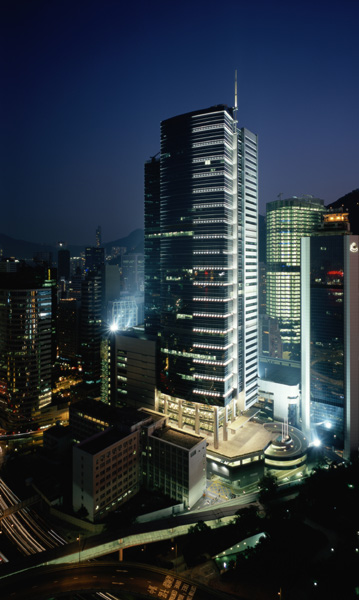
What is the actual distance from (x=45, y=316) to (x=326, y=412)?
198 ft

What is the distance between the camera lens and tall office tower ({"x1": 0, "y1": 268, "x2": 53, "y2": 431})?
3014 inches

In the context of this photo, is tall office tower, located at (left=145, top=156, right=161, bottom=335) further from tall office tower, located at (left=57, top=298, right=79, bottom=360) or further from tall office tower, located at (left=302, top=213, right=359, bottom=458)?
tall office tower, located at (left=57, top=298, right=79, bottom=360)

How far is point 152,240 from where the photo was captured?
88125mm

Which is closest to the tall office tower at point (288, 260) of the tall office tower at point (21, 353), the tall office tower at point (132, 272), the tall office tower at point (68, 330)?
the tall office tower at point (68, 330)

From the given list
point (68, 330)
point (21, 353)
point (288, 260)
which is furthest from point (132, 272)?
point (21, 353)

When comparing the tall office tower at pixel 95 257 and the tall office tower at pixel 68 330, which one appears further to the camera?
the tall office tower at pixel 95 257

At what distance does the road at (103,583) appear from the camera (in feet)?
116

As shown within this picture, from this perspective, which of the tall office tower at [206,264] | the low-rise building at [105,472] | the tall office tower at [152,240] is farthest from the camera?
the tall office tower at [152,240]

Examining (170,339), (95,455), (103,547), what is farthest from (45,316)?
(103,547)

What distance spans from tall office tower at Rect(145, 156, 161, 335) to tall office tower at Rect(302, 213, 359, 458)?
3384 cm

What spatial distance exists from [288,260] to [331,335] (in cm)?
6067

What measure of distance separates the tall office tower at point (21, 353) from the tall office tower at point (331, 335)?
55.0 meters

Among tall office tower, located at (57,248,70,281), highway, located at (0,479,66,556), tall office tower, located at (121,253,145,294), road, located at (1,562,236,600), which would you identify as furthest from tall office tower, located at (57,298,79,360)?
road, located at (1,562,236,600)

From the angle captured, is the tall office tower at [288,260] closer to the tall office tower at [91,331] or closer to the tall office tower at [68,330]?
the tall office tower at [91,331]
